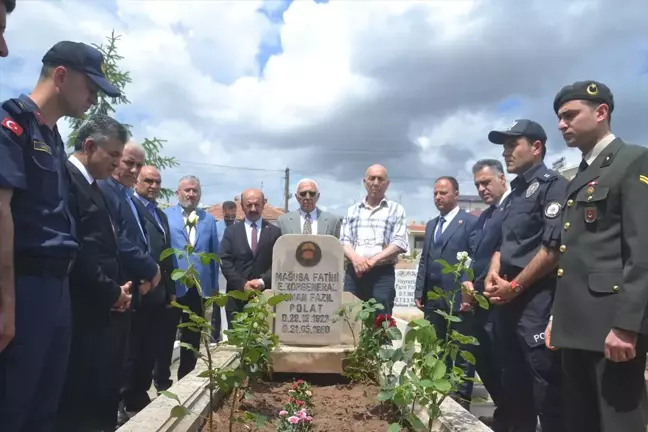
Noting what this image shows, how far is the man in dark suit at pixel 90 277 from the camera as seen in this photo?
254 centimetres

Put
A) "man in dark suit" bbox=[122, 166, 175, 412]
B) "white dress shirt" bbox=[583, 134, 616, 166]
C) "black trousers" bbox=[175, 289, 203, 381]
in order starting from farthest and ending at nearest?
1. "black trousers" bbox=[175, 289, 203, 381]
2. "man in dark suit" bbox=[122, 166, 175, 412]
3. "white dress shirt" bbox=[583, 134, 616, 166]

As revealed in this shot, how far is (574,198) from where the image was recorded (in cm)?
246

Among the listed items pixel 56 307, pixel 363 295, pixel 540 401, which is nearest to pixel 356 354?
pixel 363 295

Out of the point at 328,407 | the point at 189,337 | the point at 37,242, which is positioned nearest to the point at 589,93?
the point at 328,407

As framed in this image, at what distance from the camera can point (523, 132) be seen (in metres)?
3.24

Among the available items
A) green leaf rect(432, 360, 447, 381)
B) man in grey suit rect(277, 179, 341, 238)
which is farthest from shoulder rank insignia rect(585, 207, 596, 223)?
man in grey suit rect(277, 179, 341, 238)

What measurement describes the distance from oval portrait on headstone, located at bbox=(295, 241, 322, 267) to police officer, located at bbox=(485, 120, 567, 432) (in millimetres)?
1607

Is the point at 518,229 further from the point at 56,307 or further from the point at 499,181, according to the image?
the point at 56,307

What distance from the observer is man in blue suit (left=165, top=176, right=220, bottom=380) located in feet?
15.3

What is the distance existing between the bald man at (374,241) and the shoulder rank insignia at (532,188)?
5.57 ft

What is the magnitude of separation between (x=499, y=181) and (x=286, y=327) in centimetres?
228

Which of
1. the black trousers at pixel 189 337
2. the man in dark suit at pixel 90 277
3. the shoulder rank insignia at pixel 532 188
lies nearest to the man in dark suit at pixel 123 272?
the man in dark suit at pixel 90 277

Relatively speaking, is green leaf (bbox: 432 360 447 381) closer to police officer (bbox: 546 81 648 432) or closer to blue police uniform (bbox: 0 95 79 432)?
police officer (bbox: 546 81 648 432)

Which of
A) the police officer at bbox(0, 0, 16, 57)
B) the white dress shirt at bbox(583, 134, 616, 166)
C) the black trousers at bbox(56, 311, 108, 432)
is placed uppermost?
the police officer at bbox(0, 0, 16, 57)
